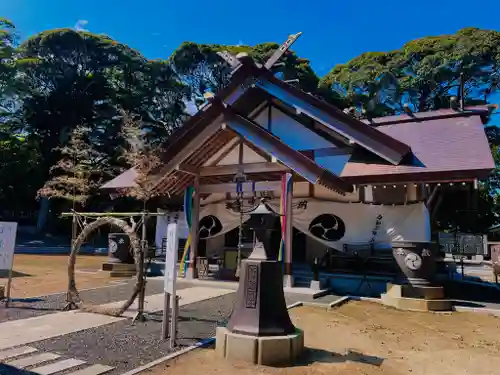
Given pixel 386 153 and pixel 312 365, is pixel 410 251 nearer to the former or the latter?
pixel 386 153

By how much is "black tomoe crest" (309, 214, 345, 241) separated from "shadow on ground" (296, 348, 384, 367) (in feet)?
20.7

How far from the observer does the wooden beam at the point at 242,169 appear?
10.9 m

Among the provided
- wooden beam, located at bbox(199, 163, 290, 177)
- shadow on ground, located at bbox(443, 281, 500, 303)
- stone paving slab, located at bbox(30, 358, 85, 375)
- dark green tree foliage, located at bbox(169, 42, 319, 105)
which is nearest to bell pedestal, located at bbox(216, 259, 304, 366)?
stone paving slab, located at bbox(30, 358, 85, 375)

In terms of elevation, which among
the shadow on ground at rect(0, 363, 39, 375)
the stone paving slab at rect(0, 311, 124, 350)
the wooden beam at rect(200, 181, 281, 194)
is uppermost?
the wooden beam at rect(200, 181, 281, 194)

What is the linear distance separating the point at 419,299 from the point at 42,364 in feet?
24.2

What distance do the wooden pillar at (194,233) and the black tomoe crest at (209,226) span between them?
1814 millimetres

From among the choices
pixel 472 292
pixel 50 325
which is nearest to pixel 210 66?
pixel 472 292

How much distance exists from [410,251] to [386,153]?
3.03m

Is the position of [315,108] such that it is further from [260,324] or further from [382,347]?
[260,324]

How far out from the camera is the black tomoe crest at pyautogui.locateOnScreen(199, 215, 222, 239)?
1377 centimetres

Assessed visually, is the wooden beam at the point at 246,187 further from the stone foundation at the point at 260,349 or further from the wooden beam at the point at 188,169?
the stone foundation at the point at 260,349

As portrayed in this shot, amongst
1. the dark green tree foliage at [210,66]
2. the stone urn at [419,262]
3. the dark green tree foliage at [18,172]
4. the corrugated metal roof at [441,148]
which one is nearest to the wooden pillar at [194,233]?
the corrugated metal roof at [441,148]

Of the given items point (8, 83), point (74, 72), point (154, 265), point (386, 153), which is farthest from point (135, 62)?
point (386, 153)

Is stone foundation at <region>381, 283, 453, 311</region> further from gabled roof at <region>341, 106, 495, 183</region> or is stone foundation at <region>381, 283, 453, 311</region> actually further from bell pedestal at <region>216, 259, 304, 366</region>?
bell pedestal at <region>216, 259, 304, 366</region>
